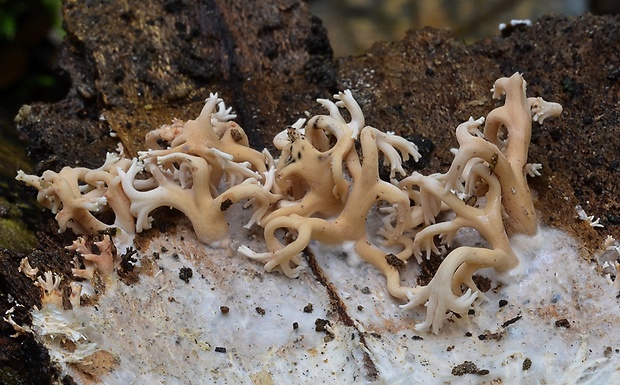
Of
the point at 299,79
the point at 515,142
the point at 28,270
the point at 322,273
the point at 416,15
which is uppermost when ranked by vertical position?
the point at 416,15

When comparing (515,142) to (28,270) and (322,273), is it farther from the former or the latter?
(28,270)

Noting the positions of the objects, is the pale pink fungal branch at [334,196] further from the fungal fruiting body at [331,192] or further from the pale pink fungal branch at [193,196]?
the pale pink fungal branch at [193,196]

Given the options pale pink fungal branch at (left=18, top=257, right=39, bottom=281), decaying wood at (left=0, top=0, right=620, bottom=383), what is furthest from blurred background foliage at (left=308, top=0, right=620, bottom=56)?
pale pink fungal branch at (left=18, top=257, right=39, bottom=281)

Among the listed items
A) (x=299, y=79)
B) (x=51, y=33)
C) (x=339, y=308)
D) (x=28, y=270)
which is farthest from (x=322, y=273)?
(x=51, y=33)

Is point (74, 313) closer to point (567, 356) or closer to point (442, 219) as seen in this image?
point (442, 219)

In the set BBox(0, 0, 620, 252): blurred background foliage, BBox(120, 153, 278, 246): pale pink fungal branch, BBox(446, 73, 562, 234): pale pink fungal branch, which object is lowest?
BBox(120, 153, 278, 246): pale pink fungal branch

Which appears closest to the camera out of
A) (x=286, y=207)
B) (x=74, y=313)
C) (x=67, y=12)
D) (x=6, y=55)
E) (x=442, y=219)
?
(x=74, y=313)

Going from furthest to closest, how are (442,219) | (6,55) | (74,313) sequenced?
(6,55) → (442,219) → (74,313)

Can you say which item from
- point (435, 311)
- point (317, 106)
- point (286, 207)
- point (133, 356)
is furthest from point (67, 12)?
point (435, 311)

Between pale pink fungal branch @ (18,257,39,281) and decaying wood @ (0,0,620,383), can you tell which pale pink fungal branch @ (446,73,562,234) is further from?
pale pink fungal branch @ (18,257,39,281)
